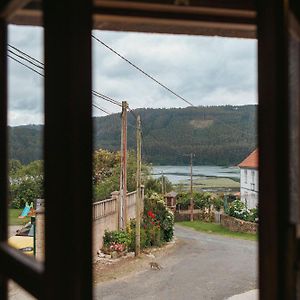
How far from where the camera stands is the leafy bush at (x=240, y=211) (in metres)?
13.9

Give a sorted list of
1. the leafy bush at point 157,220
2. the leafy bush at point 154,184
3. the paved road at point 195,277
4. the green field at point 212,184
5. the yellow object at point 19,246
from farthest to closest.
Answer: the green field at point 212,184, the leafy bush at point 154,184, the leafy bush at point 157,220, the paved road at point 195,277, the yellow object at point 19,246

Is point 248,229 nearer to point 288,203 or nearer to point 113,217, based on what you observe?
point 113,217

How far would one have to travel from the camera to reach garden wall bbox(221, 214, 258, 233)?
44.6 ft

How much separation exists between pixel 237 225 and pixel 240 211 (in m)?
0.54

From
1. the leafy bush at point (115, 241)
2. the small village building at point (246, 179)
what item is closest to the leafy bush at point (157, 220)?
the leafy bush at point (115, 241)

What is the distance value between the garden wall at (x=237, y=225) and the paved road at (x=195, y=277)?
4.00ft

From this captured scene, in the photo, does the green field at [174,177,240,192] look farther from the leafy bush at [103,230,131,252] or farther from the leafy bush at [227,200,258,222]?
the leafy bush at [103,230,131,252]

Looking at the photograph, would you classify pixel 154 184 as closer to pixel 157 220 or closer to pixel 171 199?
Answer: pixel 171 199

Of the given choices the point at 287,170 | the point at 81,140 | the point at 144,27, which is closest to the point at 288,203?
the point at 287,170

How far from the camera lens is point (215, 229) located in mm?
14891

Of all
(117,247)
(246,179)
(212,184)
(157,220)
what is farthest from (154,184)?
(212,184)

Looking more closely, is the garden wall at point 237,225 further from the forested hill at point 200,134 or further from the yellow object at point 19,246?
the yellow object at point 19,246

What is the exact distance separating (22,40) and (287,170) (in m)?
0.66

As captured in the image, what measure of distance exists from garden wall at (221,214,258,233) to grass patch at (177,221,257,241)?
123 mm
